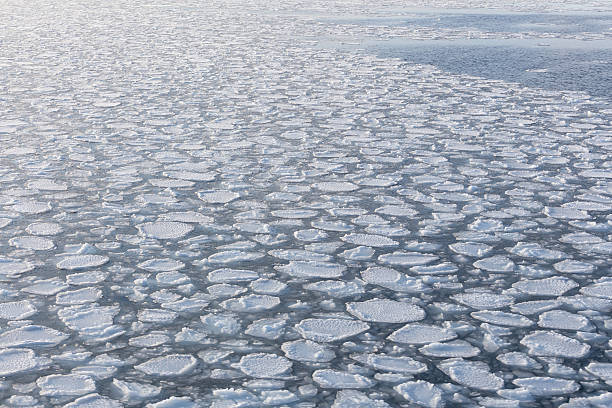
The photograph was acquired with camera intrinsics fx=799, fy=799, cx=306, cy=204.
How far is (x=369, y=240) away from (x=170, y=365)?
4.17 feet

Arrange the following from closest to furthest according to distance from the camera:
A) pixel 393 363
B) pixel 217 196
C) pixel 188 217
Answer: pixel 393 363
pixel 188 217
pixel 217 196

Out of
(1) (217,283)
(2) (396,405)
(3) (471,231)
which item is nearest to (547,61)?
(3) (471,231)

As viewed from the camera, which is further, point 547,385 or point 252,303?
point 252,303

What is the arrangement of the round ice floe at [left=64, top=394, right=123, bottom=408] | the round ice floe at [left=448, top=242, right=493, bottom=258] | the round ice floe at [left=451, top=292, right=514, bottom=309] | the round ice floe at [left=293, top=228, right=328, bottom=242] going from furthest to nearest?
the round ice floe at [left=293, top=228, right=328, bottom=242] → the round ice floe at [left=448, top=242, right=493, bottom=258] → the round ice floe at [left=451, top=292, right=514, bottom=309] → the round ice floe at [left=64, top=394, right=123, bottom=408]

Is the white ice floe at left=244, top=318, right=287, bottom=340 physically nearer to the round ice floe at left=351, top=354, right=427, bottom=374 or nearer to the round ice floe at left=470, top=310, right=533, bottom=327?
the round ice floe at left=351, top=354, right=427, bottom=374

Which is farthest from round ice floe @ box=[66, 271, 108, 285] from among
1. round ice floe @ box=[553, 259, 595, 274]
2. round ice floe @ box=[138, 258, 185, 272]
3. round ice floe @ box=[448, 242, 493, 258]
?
round ice floe @ box=[553, 259, 595, 274]

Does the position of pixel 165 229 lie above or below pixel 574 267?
above

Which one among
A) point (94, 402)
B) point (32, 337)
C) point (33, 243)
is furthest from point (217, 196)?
point (94, 402)

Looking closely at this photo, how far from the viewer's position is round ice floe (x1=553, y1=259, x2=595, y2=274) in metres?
3.00

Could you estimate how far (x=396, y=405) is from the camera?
2.07 m

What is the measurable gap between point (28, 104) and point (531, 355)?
475cm

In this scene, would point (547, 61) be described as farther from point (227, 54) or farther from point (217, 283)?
point (217, 283)

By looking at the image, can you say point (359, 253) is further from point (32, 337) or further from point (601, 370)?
point (32, 337)

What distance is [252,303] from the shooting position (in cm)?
267
